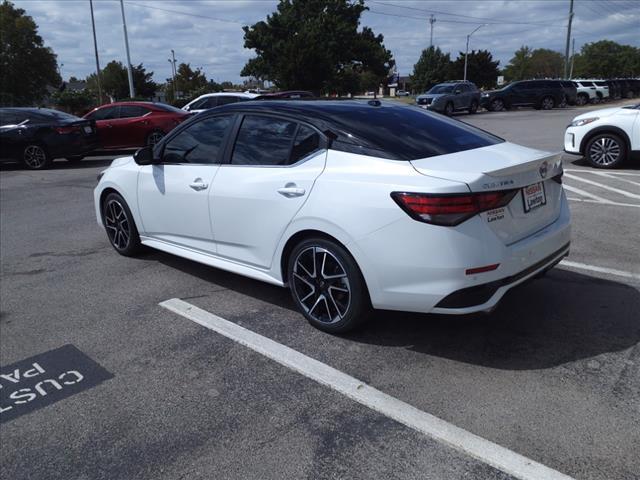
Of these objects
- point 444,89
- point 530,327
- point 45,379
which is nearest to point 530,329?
point 530,327

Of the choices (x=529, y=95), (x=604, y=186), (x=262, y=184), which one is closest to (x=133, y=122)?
(x=604, y=186)

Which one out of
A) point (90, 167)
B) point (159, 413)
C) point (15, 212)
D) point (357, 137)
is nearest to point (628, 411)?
point (357, 137)

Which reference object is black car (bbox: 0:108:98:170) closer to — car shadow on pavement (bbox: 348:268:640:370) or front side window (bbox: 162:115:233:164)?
front side window (bbox: 162:115:233:164)

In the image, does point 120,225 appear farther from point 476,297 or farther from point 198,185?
point 476,297

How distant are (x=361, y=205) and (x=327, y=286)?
68cm

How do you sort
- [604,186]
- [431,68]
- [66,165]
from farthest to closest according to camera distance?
[431,68] < [66,165] < [604,186]

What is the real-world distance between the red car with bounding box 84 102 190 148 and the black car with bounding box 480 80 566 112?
77.2 ft

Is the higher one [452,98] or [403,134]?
[452,98]

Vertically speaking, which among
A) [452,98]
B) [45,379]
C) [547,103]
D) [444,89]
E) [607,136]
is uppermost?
[444,89]

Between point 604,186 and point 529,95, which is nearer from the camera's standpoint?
point 604,186

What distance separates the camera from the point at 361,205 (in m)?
3.30

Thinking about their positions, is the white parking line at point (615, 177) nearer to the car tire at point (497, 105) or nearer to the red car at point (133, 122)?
the red car at point (133, 122)

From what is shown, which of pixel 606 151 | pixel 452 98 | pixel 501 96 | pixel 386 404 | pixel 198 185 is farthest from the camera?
pixel 501 96

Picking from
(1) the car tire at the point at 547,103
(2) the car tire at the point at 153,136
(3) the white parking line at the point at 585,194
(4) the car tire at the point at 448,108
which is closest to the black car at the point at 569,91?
(1) the car tire at the point at 547,103
